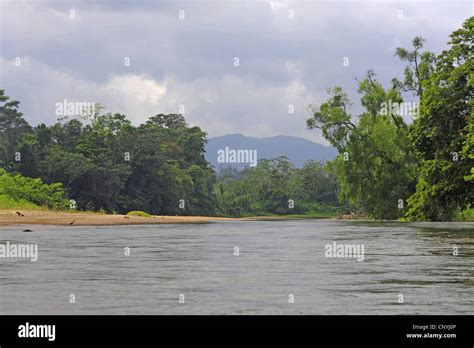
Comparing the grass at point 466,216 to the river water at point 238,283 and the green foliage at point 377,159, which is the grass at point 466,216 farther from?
the river water at point 238,283

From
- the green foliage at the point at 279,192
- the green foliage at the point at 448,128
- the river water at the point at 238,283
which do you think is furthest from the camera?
the green foliage at the point at 279,192

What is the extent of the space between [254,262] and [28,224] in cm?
3394

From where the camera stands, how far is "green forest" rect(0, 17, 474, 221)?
2056 inches

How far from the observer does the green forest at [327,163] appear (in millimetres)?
52219

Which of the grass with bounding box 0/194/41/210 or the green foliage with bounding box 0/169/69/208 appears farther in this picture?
the green foliage with bounding box 0/169/69/208

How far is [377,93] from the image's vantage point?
7575cm

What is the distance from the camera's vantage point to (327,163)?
77.9 m

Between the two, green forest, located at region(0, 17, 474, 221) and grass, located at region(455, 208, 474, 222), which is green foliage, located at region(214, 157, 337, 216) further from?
grass, located at region(455, 208, 474, 222)

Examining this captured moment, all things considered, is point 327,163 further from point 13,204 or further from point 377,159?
point 13,204

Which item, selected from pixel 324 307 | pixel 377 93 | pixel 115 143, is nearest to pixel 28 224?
pixel 377 93

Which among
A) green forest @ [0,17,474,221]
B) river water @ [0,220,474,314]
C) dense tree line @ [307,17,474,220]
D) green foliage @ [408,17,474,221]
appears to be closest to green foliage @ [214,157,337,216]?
green forest @ [0,17,474,221]

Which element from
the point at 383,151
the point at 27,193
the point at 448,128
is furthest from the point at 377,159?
the point at 27,193

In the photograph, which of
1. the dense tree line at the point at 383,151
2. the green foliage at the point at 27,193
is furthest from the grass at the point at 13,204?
the dense tree line at the point at 383,151
